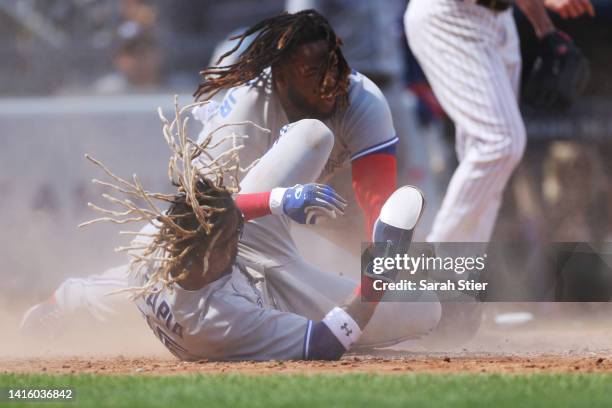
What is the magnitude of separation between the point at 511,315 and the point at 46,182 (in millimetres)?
3322

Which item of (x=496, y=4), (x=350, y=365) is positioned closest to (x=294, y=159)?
(x=350, y=365)

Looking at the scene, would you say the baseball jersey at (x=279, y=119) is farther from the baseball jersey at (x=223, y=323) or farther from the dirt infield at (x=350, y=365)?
the dirt infield at (x=350, y=365)

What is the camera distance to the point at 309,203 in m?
4.03

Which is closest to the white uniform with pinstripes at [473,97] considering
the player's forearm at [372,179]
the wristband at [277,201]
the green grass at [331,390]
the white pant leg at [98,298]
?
the player's forearm at [372,179]

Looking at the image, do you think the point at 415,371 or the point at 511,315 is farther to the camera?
the point at 511,315

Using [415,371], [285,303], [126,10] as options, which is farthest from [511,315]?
[126,10]

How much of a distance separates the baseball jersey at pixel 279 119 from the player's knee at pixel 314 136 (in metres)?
0.41

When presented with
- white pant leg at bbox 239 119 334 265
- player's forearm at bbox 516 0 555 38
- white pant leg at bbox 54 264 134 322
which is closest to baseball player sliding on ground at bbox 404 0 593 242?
player's forearm at bbox 516 0 555 38

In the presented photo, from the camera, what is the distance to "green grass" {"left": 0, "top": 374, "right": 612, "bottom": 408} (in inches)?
126

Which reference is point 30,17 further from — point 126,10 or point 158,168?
point 158,168

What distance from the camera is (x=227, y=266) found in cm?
417

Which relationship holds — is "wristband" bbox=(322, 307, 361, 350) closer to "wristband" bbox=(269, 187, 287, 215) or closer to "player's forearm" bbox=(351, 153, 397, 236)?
"wristband" bbox=(269, 187, 287, 215)

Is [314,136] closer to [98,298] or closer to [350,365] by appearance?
[350,365]

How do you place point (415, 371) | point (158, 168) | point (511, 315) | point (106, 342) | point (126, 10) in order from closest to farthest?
point (415, 371)
point (106, 342)
point (511, 315)
point (158, 168)
point (126, 10)
